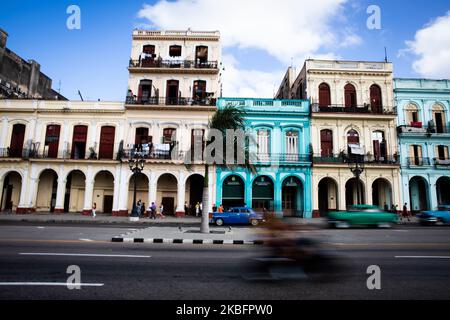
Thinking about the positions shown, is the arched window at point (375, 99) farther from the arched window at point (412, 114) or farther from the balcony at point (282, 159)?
the balcony at point (282, 159)

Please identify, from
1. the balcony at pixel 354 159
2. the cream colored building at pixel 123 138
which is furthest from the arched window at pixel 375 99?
the cream colored building at pixel 123 138

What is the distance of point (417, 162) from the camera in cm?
2508

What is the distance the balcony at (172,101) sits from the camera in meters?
25.0

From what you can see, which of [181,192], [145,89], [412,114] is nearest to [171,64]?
[145,89]

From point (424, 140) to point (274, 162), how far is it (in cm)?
1406

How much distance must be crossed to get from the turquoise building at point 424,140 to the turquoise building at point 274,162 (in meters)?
8.94

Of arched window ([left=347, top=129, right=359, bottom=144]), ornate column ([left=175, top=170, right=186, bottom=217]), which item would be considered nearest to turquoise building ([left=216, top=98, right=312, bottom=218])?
ornate column ([left=175, top=170, right=186, bottom=217])

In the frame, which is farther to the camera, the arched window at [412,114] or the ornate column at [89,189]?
the arched window at [412,114]

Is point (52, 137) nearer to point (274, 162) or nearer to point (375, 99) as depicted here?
point (274, 162)

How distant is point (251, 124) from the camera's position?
25094mm

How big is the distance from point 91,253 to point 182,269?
3075 mm

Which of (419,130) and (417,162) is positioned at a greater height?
(419,130)
